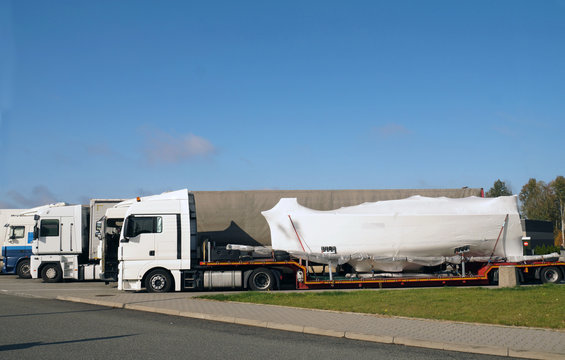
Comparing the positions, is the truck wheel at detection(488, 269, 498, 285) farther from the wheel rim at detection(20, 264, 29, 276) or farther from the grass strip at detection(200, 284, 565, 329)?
the wheel rim at detection(20, 264, 29, 276)

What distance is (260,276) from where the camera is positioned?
19109mm

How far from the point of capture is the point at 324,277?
1895 centimetres

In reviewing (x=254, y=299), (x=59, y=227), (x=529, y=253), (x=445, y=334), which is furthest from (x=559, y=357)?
(x=59, y=227)

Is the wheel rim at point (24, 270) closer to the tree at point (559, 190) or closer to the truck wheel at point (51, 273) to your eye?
the truck wheel at point (51, 273)

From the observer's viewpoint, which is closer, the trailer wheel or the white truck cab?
the white truck cab

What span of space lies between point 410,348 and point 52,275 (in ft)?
62.3

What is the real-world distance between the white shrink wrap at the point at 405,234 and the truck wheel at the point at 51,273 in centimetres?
1089

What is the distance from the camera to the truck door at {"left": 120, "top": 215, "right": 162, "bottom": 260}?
18594 millimetres

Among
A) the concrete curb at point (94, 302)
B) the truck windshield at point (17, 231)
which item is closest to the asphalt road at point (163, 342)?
the concrete curb at point (94, 302)

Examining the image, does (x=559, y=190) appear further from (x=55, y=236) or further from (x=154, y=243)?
(x=154, y=243)

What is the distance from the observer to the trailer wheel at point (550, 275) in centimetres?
1927

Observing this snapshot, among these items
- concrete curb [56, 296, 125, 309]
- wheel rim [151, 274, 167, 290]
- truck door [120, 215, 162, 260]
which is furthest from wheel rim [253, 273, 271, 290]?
concrete curb [56, 296, 125, 309]

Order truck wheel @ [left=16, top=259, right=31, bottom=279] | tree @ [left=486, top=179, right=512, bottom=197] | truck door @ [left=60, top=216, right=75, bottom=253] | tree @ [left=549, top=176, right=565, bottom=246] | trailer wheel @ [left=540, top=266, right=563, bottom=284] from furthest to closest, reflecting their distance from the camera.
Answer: tree @ [left=486, top=179, right=512, bottom=197] → tree @ [left=549, top=176, right=565, bottom=246] → truck wheel @ [left=16, top=259, right=31, bottom=279] → truck door @ [left=60, top=216, right=75, bottom=253] → trailer wheel @ [left=540, top=266, right=563, bottom=284]

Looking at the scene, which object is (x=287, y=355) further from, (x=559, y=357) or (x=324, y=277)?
(x=324, y=277)
